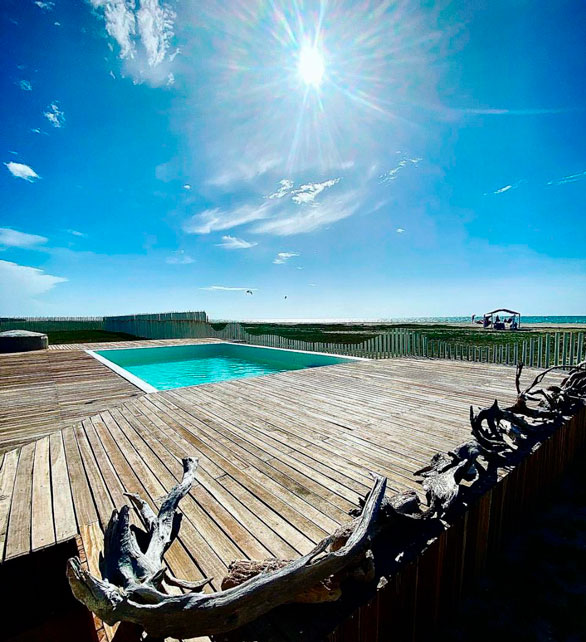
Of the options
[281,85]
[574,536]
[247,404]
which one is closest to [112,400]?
[247,404]

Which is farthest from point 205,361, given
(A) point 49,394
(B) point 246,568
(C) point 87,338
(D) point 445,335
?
(D) point 445,335

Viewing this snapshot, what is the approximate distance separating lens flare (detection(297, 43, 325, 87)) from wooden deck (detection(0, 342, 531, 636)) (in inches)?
309

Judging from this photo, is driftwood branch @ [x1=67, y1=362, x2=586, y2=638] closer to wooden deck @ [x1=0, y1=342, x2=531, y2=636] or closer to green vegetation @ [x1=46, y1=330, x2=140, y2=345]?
wooden deck @ [x1=0, y1=342, x2=531, y2=636]

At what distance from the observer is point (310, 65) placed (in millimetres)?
7398

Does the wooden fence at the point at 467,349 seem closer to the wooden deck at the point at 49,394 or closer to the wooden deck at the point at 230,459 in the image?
the wooden deck at the point at 230,459

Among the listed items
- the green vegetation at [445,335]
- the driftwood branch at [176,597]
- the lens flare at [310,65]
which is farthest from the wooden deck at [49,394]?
the lens flare at [310,65]

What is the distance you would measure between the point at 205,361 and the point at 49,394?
8.27 meters

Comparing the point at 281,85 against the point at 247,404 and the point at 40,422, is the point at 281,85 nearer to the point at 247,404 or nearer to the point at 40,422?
the point at 247,404

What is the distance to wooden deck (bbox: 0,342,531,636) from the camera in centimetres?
180

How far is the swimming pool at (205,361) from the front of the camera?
1059cm

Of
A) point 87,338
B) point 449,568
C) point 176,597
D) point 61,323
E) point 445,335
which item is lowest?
point 449,568

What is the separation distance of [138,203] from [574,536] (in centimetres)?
1860

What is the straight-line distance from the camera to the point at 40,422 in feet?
12.5

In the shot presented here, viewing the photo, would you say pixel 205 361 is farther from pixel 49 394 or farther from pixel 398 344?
pixel 398 344
